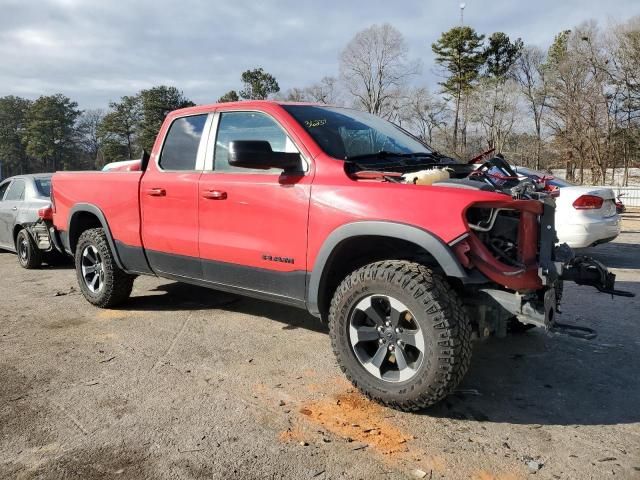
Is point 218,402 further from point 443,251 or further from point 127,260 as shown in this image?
point 127,260

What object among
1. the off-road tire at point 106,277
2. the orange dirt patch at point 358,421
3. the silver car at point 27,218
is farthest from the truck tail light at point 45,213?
the orange dirt patch at point 358,421

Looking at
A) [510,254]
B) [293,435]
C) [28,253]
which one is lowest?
[293,435]

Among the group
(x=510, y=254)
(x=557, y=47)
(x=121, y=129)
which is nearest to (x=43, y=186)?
(x=510, y=254)

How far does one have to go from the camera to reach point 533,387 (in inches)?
132

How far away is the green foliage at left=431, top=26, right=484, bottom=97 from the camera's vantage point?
1790 inches

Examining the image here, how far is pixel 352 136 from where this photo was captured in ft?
12.7

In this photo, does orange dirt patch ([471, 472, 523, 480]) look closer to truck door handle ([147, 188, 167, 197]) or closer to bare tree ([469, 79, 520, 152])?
truck door handle ([147, 188, 167, 197])

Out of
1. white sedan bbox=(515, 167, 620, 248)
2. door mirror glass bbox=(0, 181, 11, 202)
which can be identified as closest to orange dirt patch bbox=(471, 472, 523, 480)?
white sedan bbox=(515, 167, 620, 248)

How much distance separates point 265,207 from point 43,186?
6.26 metres

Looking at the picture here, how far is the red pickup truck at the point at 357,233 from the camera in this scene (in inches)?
111

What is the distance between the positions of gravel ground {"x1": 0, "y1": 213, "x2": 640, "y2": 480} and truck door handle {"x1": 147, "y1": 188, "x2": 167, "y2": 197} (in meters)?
1.23

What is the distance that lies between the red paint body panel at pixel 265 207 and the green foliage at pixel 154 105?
48469 mm

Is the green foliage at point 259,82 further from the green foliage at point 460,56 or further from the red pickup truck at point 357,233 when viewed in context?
the red pickup truck at point 357,233

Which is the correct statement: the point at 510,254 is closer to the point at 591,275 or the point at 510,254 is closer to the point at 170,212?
the point at 591,275
